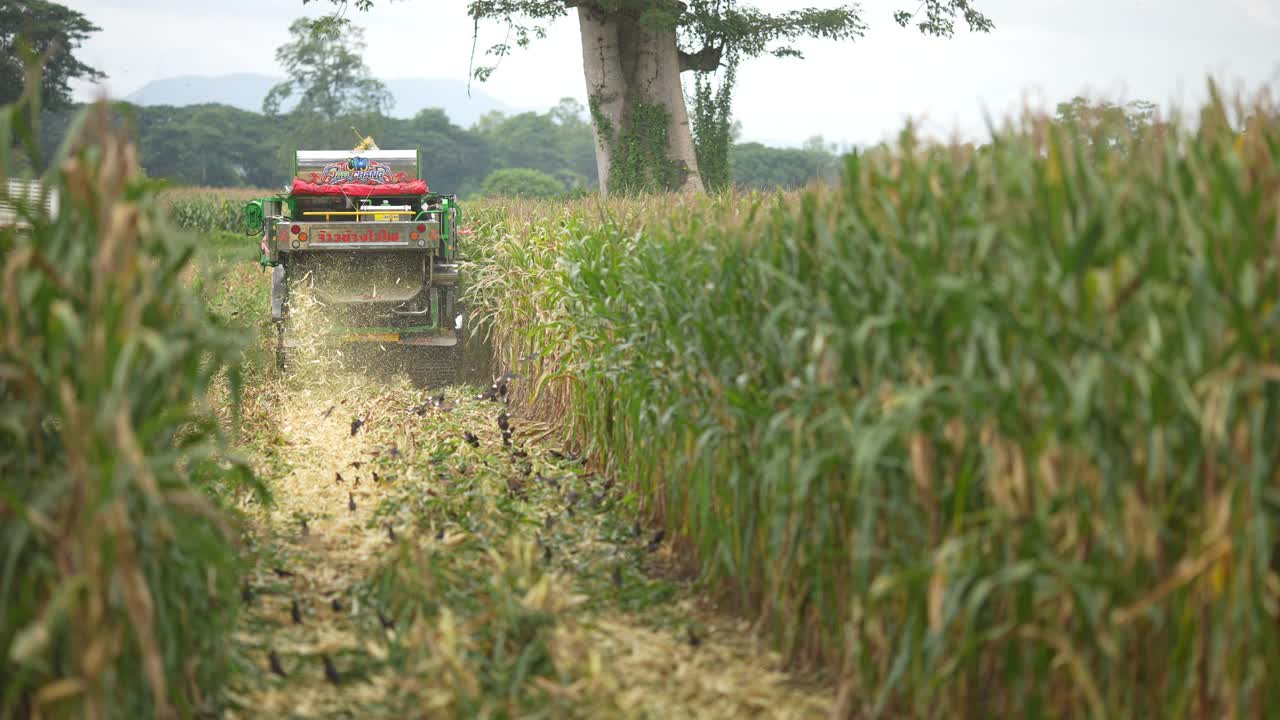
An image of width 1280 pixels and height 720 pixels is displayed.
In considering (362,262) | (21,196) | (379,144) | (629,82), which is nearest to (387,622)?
(21,196)

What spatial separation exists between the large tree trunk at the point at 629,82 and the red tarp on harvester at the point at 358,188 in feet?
21.8

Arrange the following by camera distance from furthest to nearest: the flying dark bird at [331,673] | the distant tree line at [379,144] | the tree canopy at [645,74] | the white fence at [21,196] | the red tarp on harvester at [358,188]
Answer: the distant tree line at [379,144] < the tree canopy at [645,74] < the red tarp on harvester at [358,188] < the flying dark bird at [331,673] < the white fence at [21,196]

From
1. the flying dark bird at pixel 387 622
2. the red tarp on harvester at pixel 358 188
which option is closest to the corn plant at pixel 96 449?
the flying dark bird at pixel 387 622

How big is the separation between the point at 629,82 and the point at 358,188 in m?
7.95

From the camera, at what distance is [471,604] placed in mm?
4480

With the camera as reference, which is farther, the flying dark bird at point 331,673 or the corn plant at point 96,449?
the flying dark bird at point 331,673

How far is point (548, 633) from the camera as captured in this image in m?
3.83

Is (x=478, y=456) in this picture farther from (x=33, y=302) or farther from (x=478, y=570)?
(x=33, y=302)

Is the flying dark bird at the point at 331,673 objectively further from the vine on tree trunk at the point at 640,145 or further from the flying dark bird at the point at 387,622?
the vine on tree trunk at the point at 640,145

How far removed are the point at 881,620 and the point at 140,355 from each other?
2196 mm

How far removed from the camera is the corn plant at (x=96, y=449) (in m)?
2.62

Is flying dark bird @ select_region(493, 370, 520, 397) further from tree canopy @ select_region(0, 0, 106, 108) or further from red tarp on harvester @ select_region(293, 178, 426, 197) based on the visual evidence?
tree canopy @ select_region(0, 0, 106, 108)

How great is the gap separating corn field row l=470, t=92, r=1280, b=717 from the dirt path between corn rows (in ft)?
1.55

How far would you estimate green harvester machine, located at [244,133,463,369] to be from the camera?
991cm
